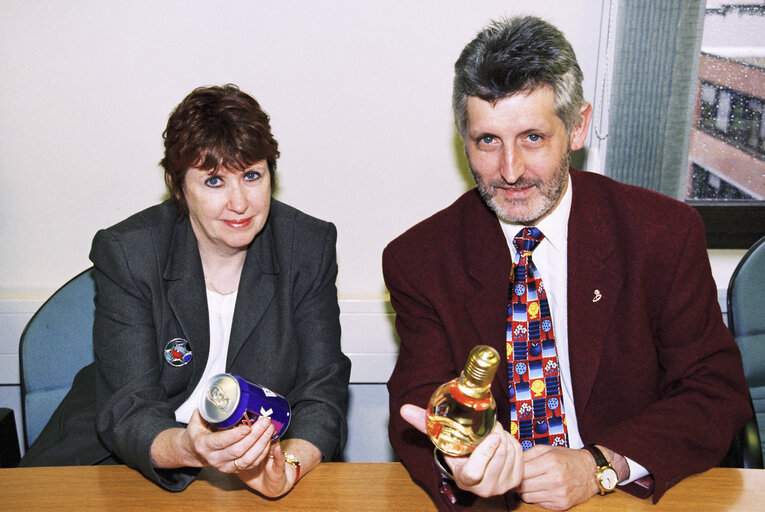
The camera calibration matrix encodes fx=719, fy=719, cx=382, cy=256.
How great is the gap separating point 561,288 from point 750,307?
717 mm

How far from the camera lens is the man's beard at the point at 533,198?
1.62 meters

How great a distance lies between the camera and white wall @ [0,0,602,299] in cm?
229

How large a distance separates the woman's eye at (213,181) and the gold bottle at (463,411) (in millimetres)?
945

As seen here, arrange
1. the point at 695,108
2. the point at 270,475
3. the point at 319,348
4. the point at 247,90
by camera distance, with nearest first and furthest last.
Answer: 1. the point at 270,475
2. the point at 319,348
3. the point at 247,90
4. the point at 695,108

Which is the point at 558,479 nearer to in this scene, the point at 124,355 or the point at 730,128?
the point at 124,355

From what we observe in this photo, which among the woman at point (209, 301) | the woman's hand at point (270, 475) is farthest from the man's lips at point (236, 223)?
the woman's hand at point (270, 475)

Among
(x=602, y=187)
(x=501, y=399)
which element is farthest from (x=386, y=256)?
(x=602, y=187)

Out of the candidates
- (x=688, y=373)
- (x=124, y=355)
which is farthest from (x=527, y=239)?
(x=124, y=355)

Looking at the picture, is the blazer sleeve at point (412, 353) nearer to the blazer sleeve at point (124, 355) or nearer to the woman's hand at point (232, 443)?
the woman's hand at point (232, 443)

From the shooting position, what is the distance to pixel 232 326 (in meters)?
1.82

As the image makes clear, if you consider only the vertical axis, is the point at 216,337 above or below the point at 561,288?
below

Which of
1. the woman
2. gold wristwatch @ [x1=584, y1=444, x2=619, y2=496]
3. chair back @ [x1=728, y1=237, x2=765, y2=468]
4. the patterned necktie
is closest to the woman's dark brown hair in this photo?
the woman

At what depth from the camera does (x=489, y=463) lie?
1.17 metres

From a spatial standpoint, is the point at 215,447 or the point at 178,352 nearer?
the point at 215,447
